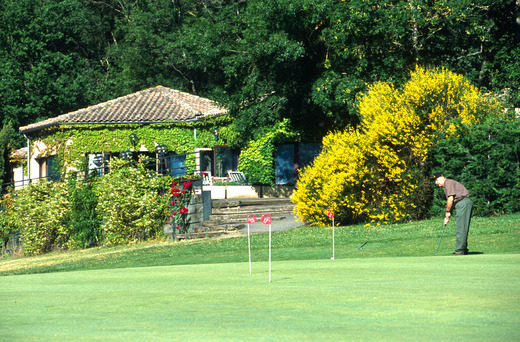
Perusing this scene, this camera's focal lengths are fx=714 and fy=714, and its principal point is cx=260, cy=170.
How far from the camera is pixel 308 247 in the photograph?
18.5 m

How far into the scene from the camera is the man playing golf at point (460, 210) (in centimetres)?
1364

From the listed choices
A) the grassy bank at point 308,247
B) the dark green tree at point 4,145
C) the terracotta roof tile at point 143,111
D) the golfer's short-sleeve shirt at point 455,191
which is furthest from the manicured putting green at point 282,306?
the dark green tree at point 4,145

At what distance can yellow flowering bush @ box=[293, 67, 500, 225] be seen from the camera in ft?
70.2

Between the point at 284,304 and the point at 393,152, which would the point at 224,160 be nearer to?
the point at 393,152

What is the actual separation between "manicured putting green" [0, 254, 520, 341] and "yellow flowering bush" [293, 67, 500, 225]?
1060 centimetres

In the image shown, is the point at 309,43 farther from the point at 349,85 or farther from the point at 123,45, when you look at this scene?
the point at 123,45

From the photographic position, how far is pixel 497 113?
73.4 feet

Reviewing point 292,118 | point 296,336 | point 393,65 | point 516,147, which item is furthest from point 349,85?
point 296,336

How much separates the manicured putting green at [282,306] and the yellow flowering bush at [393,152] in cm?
1060

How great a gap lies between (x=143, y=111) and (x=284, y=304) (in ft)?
101

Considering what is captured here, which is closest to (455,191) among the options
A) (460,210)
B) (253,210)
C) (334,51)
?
(460,210)

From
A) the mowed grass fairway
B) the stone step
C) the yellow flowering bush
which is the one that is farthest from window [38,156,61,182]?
the mowed grass fairway

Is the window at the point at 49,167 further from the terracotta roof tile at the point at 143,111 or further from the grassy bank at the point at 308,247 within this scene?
the grassy bank at the point at 308,247

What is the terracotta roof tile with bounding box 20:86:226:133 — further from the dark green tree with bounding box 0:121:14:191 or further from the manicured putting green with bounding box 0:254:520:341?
the manicured putting green with bounding box 0:254:520:341
